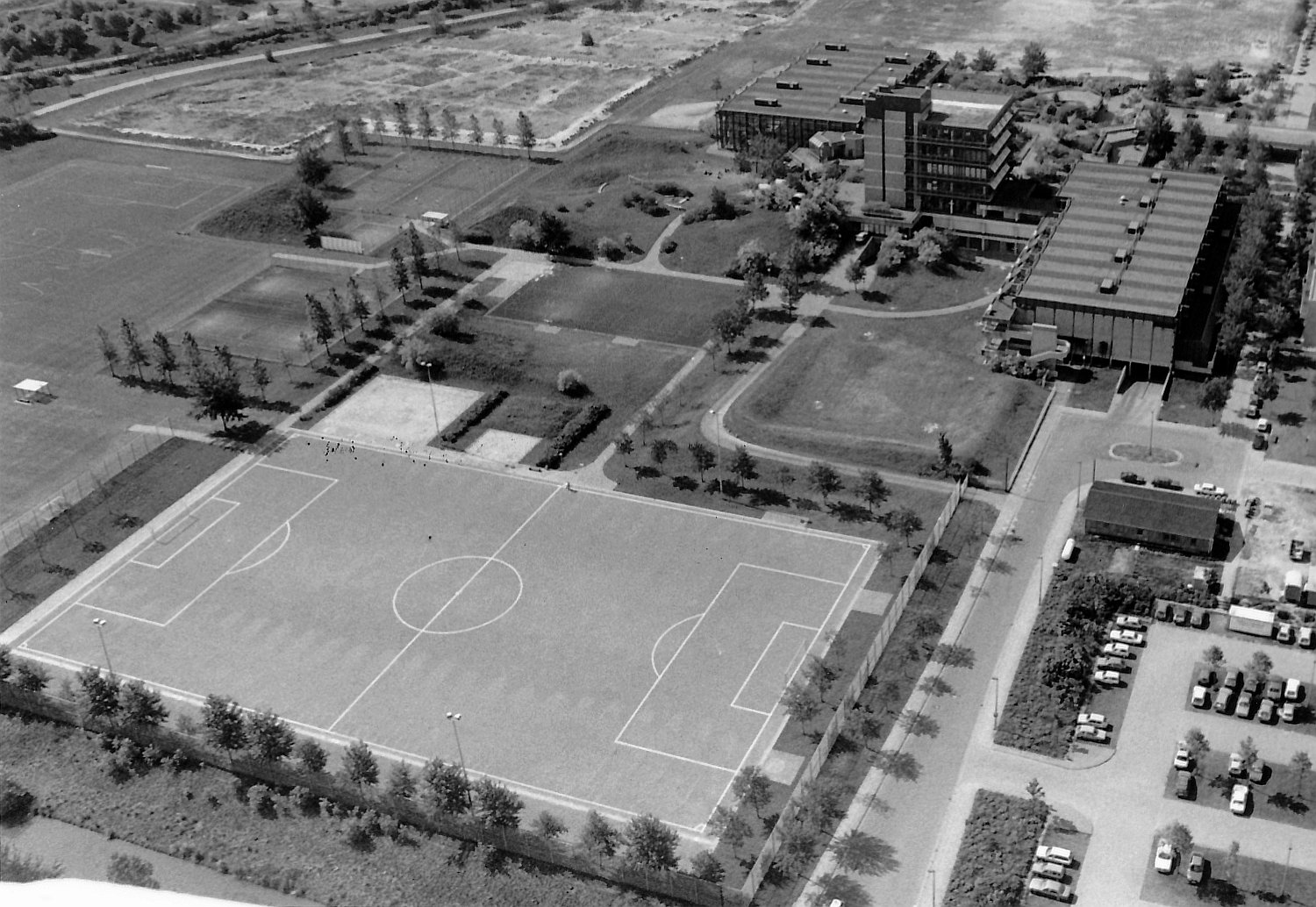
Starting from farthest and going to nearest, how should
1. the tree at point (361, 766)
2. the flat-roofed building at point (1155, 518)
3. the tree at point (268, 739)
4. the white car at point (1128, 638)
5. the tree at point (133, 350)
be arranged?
the tree at point (133, 350), the flat-roofed building at point (1155, 518), the white car at point (1128, 638), the tree at point (268, 739), the tree at point (361, 766)

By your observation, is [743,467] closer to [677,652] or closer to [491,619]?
[677,652]

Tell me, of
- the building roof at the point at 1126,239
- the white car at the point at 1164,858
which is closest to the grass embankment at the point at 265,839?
the white car at the point at 1164,858

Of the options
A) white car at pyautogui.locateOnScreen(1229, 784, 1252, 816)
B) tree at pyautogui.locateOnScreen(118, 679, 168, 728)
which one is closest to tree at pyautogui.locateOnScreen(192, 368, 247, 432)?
tree at pyautogui.locateOnScreen(118, 679, 168, 728)

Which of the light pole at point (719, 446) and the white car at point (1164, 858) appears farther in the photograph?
the light pole at point (719, 446)

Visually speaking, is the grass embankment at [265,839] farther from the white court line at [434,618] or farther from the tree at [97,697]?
the white court line at [434,618]

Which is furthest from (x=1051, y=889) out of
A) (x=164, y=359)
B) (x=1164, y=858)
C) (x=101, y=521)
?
(x=164, y=359)

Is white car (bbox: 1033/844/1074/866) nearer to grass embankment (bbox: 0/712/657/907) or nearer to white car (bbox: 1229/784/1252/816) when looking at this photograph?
white car (bbox: 1229/784/1252/816)

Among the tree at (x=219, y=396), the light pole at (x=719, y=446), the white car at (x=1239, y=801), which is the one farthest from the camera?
the tree at (x=219, y=396)

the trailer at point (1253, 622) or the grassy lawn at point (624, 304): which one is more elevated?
the grassy lawn at point (624, 304)
